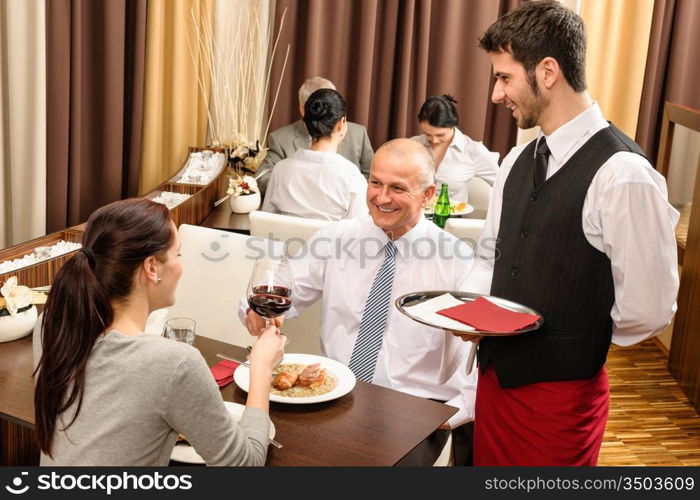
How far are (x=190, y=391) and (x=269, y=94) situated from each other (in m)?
3.83

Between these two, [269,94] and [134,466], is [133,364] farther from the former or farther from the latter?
[269,94]

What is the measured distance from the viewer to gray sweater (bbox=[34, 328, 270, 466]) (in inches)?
52.6

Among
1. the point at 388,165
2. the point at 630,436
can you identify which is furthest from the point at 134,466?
the point at 630,436

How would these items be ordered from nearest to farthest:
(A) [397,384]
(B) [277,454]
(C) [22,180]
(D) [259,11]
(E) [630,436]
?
(B) [277,454]
(A) [397,384]
(E) [630,436]
(C) [22,180]
(D) [259,11]

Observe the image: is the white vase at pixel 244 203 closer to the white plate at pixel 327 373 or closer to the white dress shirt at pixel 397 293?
the white dress shirt at pixel 397 293

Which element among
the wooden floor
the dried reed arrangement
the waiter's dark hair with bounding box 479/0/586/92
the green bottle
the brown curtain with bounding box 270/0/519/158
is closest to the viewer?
the waiter's dark hair with bounding box 479/0/586/92

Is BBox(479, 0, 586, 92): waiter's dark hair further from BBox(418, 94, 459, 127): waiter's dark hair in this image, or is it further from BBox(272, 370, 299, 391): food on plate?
BBox(418, 94, 459, 127): waiter's dark hair

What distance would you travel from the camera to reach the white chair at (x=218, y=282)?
8.39 ft

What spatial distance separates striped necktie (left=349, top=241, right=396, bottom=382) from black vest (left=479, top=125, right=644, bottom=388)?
42 cm

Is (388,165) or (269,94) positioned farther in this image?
(269,94)

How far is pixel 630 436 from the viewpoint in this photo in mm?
3246

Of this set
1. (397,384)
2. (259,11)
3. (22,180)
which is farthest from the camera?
(259,11)

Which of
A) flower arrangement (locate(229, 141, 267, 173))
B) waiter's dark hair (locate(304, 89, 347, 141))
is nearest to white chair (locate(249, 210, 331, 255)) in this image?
waiter's dark hair (locate(304, 89, 347, 141))

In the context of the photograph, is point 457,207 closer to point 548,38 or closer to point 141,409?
point 548,38
